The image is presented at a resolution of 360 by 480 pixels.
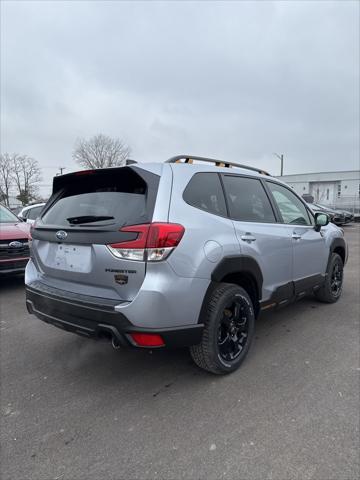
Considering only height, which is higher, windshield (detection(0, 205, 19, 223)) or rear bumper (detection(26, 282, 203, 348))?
windshield (detection(0, 205, 19, 223))

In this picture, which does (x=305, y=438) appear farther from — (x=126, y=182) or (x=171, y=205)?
(x=126, y=182)

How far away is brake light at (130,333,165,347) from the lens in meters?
2.23

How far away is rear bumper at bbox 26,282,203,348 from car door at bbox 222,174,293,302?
0.92 meters

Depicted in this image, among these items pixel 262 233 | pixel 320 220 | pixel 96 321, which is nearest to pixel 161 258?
pixel 96 321

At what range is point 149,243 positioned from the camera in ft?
7.19

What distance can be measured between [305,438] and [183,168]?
208cm

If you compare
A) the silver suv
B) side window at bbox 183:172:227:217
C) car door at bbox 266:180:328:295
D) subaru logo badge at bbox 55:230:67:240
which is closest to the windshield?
the silver suv

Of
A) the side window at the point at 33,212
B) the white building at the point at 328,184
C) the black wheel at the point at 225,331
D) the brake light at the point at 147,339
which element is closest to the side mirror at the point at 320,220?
the black wheel at the point at 225,331

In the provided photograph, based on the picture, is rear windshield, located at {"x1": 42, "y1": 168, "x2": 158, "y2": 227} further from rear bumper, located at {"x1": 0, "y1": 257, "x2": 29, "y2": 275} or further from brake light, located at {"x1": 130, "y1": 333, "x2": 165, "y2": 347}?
rear bumper, located at {"x1": 0, "y1": 257, "x2": 29, "y2": 275}

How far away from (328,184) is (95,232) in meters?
48.0

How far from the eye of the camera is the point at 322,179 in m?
44.8

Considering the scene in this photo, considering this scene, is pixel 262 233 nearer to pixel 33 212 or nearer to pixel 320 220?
pixel 320 220

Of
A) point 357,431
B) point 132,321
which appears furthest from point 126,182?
point 357,431

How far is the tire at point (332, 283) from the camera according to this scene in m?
4.59
